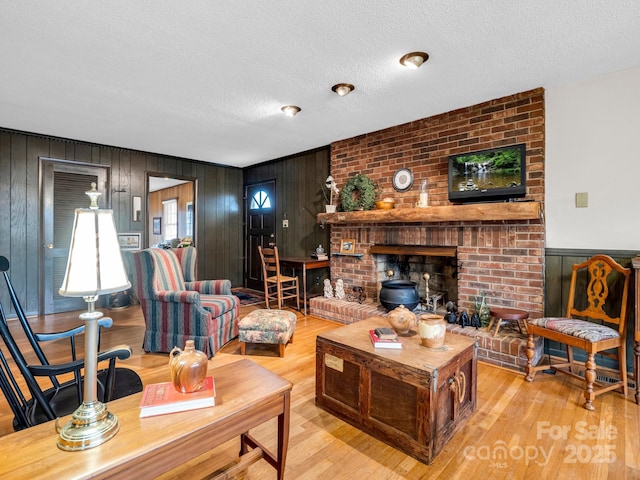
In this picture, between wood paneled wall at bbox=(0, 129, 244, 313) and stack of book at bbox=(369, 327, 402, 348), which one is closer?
stack of book at bbox=(369, 327, 402, 348)

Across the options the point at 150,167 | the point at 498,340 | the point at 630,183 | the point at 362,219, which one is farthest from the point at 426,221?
the point at 150,167

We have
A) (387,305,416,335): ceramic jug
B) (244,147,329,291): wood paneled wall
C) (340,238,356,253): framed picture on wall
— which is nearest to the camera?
(387,305,416,335): ceramic jug

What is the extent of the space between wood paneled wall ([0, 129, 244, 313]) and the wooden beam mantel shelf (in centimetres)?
290

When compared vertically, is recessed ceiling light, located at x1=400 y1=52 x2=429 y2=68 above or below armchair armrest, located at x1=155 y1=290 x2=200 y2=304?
above

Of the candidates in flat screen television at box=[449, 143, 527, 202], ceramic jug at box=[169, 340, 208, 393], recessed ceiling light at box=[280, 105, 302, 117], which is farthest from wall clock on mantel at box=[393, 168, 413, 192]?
ceramic jug at box=[169, 340, 208, 393]

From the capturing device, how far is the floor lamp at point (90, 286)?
1.03m

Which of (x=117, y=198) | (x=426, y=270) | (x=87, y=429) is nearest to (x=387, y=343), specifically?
(x=87, y=429)

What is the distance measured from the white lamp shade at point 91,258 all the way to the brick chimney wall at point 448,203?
3.17m

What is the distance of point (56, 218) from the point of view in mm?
4574

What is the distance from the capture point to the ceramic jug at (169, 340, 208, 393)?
1.23 metres

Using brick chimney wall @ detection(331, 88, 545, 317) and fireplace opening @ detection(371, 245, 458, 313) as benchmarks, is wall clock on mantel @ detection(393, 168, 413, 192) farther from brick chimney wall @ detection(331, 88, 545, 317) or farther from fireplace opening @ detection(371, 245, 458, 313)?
fireplace opening @ detection(371, 245, 458, 313)

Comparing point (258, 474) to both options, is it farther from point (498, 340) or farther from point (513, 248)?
point (513, 248)

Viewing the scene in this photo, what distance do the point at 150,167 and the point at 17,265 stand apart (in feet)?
7.27

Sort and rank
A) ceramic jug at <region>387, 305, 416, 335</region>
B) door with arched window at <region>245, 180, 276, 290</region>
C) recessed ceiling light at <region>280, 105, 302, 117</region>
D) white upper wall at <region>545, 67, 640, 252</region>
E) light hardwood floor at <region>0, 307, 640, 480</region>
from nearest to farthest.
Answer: light hardwood floor at <region>0, 307, 640, 480</region> → ceramic jug at <region>387, 305, 416, 335</region> → white upper wall at <region>545, 67, 640, 252</region> → recessed ceiling light at <region>280, 105, 302, 117</region> → door with arched window at <region>245, 180, 276, 290</region>
